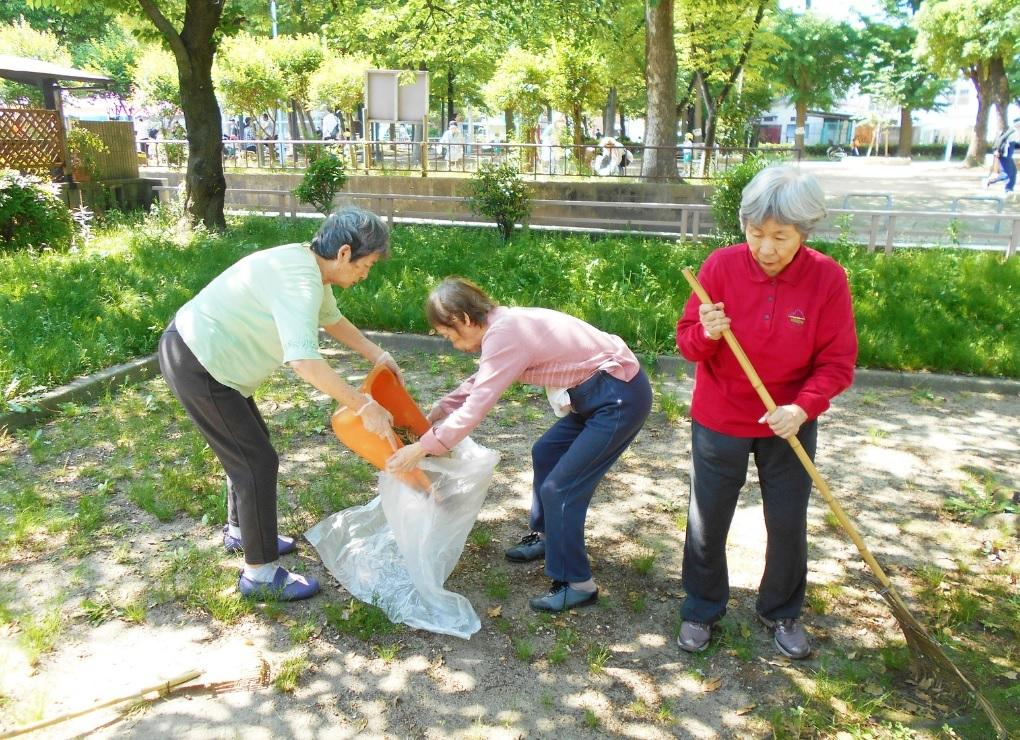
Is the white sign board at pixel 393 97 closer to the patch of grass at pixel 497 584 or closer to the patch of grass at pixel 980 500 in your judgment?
the patch of grass at pixel 980 500

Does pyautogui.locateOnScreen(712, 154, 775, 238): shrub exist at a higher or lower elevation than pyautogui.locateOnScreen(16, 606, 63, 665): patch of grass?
higher

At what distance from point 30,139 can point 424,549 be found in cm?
1262

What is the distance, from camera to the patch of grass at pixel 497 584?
3.26m

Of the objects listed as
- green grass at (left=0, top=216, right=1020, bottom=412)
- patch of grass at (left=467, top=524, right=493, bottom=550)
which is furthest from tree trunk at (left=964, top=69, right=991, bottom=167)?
patch of grass at (left=467, top=524, right=493, bottom=550)

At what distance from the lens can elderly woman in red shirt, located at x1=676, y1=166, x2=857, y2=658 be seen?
2400mm

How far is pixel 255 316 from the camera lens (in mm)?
2783

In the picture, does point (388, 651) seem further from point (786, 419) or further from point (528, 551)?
point (786, 419)

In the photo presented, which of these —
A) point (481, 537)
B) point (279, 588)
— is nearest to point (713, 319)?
point (481, 537)

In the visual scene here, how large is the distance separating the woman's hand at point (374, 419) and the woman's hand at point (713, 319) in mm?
1122

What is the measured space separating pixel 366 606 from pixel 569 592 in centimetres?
79

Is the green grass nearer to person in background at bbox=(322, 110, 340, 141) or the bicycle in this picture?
person in background at bbox=(322, 110, 340, 141)

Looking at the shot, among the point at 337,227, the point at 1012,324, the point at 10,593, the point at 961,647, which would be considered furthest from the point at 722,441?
the point at 1012,324

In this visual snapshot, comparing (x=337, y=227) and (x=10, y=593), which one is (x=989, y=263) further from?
(x=10, y=593)

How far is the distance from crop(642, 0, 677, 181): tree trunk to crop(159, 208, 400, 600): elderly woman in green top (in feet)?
41.8
